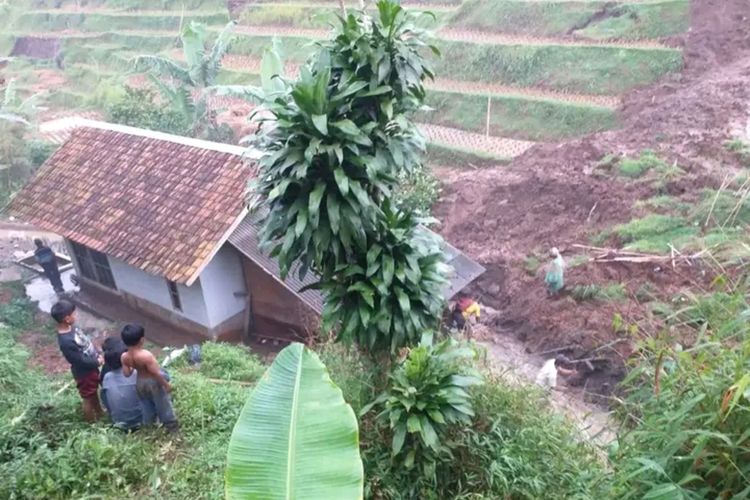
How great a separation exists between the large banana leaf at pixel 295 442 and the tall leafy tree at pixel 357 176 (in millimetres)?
1019

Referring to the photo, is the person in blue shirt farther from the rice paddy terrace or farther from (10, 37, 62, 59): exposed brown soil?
(10, 37, 62, 59): exposed brown soil

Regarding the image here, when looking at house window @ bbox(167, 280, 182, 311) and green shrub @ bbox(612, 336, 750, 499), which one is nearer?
green shrub @ bbox(612, 336, 750, 499)

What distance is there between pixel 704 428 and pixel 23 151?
16.9 m

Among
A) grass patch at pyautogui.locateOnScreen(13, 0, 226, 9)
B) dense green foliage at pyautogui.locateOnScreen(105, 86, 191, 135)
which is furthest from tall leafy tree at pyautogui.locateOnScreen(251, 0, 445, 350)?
grass patch at pyautogui.locateOnScreen(13, 0, 226, 9)

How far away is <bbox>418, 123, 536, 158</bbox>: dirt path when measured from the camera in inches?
604

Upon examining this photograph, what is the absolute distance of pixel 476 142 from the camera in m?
16.2

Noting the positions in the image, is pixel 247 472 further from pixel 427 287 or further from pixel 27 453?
pixel 27 453

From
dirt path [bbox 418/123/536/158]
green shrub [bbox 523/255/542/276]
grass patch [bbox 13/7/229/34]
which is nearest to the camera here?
green shrub [bbox 523/255/542/276]

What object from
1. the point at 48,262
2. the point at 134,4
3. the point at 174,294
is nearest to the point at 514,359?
the point at 174,294

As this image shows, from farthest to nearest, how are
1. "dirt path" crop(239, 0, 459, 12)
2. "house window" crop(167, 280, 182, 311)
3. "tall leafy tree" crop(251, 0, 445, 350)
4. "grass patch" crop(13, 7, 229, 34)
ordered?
"grass patch" crop(13, 7, 229, 34)
"dirt path" crop(239, 0, 459, 12)
"house window" crop(167, 280, 182, 311)
"tall leafy tree" crop(251, 0, 445, 350)

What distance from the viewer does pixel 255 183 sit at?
3.89m

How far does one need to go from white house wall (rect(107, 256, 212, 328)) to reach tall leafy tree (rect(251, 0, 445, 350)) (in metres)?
4.72

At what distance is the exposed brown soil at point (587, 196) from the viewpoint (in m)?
8.92

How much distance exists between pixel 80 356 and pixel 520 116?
14222mm
